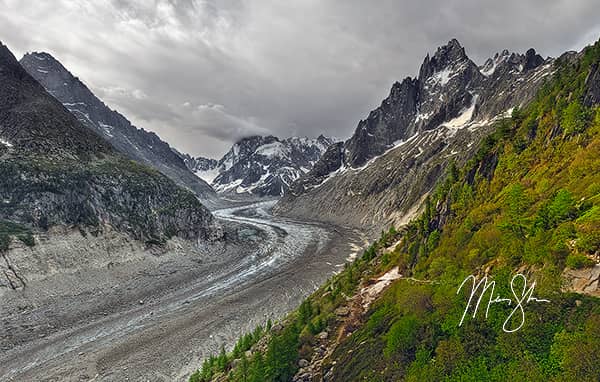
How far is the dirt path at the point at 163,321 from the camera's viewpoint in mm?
34062

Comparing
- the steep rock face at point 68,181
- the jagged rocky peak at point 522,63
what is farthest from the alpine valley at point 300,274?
the jagged rocky peak at point 522,63

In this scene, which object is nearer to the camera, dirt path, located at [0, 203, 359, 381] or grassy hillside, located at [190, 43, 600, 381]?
grassy hillside, located at [190, 43, 600, 381]

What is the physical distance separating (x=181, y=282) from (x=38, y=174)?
3814 centimetres

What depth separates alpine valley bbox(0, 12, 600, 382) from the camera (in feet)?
46.6

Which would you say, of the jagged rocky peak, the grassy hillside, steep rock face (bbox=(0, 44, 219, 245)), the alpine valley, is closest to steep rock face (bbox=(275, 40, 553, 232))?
the jagged rocky peak

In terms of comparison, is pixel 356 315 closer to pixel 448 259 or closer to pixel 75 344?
pixel 448 259

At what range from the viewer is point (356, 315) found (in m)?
25.9

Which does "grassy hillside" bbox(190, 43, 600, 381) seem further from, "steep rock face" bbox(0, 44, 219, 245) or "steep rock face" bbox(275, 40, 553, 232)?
"steep rock face" bbox(275, 40, 553, 232)
